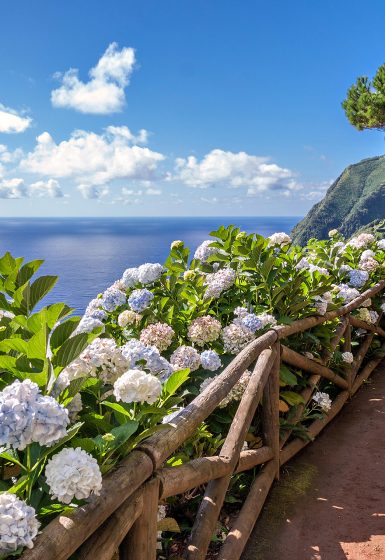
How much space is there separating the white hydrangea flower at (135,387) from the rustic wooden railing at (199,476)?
16cm

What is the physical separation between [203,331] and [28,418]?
1.64 metres

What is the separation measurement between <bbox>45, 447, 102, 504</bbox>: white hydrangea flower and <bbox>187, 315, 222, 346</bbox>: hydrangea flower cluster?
152cm

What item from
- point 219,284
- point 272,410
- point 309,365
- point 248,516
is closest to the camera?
point 248,516

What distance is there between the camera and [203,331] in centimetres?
262

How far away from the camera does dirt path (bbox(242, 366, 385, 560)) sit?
2273mm

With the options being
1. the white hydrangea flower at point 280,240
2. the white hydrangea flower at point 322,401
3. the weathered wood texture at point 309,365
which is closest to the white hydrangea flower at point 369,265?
the weathered wood texture at point 309,365

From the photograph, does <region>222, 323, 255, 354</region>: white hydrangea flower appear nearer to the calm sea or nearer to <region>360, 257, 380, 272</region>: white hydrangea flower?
the calm sea

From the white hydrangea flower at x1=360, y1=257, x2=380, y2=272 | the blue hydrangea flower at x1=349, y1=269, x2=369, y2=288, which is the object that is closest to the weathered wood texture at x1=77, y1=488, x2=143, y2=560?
the blue hydrangea flower at x1=349, y1=269, x2=369, y2=288

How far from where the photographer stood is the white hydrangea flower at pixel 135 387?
140 centimetres

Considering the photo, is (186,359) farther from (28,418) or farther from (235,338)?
(28,418)

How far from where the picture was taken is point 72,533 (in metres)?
1.07

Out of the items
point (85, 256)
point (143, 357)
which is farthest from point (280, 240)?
point (85, 256)

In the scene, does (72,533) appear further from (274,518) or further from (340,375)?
(340,375)

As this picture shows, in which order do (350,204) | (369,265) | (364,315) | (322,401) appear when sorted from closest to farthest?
(322,401) → (364,315) → (369,265) → (350,204)
